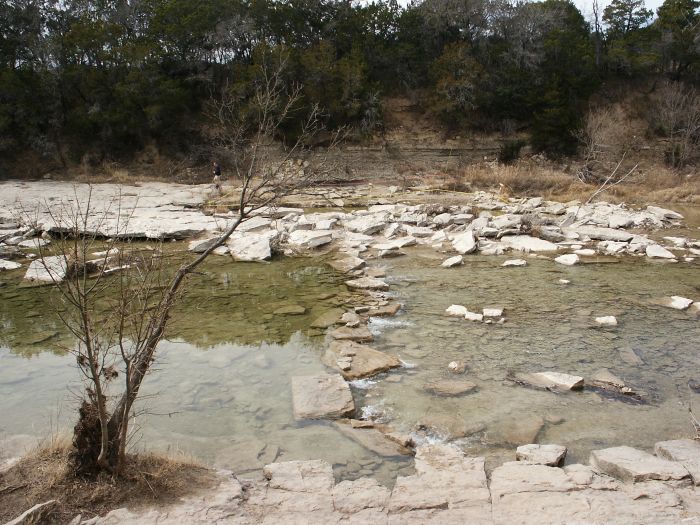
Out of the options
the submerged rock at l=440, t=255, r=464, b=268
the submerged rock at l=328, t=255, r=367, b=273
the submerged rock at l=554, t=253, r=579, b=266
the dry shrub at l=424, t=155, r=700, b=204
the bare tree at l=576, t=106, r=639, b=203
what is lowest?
the submerged rock at l=554, t=253, r=579, b=266

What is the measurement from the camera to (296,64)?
2686 centimetres

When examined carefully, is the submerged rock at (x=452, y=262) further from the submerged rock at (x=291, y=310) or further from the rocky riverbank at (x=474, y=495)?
the rocky riverbank at (x=474, y=495)

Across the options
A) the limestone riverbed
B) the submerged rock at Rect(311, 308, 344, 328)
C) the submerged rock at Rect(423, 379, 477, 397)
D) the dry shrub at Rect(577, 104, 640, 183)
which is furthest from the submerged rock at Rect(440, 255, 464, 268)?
the dry shrub at Rect(577, 104, 640, 183)

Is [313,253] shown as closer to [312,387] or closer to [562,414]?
[312,387]

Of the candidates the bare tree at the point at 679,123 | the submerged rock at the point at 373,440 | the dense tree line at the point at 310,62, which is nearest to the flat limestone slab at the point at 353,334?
the submerged rock at the point at 373,440

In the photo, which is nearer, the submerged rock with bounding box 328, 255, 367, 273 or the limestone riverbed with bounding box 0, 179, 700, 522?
the limestone riverbed with bounding box 0, 179, 700, 522

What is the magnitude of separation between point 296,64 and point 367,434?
25351mm

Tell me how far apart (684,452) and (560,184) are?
1886 cm

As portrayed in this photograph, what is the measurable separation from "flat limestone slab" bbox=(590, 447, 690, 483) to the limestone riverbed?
1.25 feet

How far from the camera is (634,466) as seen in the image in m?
3.60

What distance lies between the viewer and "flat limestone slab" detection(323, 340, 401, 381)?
589cm

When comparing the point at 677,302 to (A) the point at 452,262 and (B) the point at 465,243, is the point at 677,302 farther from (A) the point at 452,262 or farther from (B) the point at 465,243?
(B) the point at 465,243

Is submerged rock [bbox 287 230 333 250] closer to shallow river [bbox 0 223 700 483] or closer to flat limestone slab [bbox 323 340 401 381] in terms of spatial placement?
shallow river [bbox 0 223 700 483]

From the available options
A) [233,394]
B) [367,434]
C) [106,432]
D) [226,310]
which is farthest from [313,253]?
[106,432]
